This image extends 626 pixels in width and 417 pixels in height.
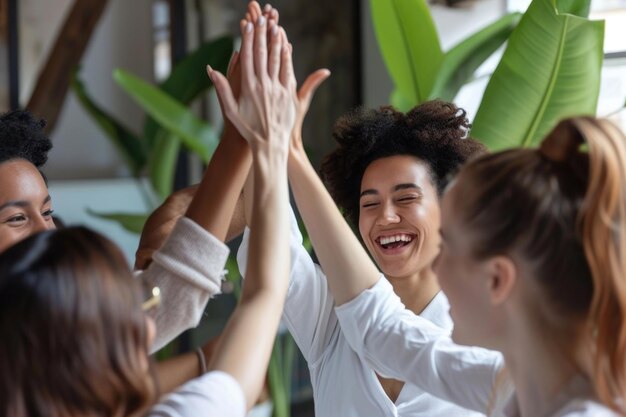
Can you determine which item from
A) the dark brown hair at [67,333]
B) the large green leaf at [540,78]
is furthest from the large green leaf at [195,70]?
the dark brown hair at [67,333]

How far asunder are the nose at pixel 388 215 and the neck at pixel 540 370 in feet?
1.92

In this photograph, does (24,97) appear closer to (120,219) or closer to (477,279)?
(120,219)

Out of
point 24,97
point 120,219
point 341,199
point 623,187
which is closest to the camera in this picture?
point 623,187

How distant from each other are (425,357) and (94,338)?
1.58 feet

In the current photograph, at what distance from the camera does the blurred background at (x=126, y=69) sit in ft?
12.8

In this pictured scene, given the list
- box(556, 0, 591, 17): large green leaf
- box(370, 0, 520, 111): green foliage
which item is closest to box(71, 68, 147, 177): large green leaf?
box(370, 0, 520, 111): green foliage

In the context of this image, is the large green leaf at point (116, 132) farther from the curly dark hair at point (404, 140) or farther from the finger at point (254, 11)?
the finger at point (254, 11)

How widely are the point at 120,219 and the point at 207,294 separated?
7.36 feet

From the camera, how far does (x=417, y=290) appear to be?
1.71m

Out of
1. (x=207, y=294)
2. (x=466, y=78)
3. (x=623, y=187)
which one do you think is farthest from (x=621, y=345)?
(x=466, y=78)

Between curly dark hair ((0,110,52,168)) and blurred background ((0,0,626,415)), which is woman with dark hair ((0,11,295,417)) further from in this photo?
blurred background ((0,0,626,415))

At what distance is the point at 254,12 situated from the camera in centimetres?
117

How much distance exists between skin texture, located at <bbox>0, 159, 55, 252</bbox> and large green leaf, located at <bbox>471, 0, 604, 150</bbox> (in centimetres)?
119

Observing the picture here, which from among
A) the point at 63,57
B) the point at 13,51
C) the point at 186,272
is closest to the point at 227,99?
the point at 186,272
